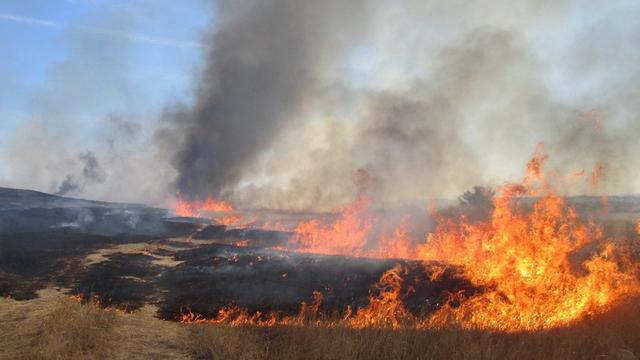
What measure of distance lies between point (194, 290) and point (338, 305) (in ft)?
20.9

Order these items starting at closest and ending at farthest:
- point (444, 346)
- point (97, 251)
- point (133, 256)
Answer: point (444, 346)
point (133, 256)
point (97, 251)

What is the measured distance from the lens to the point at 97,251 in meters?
27.1

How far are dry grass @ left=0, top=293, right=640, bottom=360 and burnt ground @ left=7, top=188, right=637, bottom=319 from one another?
4.04 meters

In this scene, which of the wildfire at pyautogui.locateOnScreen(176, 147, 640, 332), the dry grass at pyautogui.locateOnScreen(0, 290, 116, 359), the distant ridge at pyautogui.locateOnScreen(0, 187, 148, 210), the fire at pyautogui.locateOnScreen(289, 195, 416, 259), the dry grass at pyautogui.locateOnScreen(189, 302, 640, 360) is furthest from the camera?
the distant ridge at pyautogui.locateOnScreen(0, 187, 148, 210)

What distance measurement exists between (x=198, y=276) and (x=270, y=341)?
440 inches

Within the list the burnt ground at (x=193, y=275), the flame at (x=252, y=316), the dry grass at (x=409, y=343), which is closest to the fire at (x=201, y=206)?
the burnt ground at (x=193, y=275)

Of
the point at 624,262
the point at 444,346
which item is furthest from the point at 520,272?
the point at 444,346

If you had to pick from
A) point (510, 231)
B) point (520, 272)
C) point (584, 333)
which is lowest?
point (584, 333)

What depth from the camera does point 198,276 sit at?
2045 centimetres

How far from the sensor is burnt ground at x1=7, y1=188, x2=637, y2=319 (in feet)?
54.4

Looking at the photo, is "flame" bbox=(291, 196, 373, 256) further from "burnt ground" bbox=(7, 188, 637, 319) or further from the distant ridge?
the distant ridge

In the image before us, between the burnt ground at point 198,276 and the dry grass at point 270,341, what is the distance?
4.04 metres

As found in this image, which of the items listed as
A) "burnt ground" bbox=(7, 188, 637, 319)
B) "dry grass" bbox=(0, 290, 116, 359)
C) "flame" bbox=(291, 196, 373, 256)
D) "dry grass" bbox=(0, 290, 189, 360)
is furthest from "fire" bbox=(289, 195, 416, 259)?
"dry grass" bbox=(0, 290, 116, 359)

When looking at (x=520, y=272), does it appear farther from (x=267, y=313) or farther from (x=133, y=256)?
(x=133, y=256)
